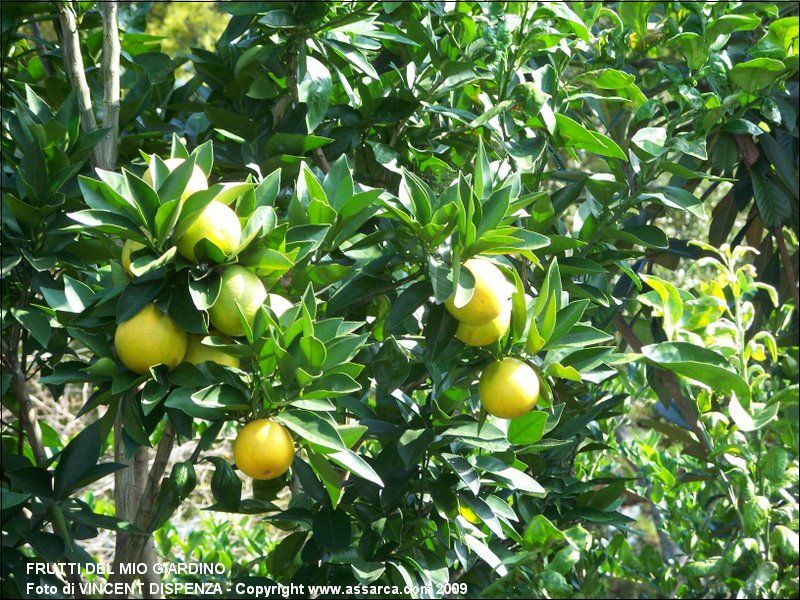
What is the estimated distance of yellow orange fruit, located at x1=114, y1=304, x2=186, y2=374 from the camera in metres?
1.02

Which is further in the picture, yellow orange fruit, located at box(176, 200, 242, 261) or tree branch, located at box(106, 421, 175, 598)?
tree branch, located at box(106, 421, 175, 598)

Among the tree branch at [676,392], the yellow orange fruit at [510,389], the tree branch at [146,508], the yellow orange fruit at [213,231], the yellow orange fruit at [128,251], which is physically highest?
the yellow orange fruit at [213,231]

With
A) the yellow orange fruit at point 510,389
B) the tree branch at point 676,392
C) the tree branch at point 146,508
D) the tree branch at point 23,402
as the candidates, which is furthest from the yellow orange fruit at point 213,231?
the tree branch at point 676,392

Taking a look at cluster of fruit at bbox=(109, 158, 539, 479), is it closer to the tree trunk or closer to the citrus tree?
the citrus tree

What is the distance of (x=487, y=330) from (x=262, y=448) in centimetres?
30

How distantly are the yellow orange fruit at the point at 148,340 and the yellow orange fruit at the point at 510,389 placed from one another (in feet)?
1.23

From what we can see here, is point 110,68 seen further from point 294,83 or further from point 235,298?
point 235,298

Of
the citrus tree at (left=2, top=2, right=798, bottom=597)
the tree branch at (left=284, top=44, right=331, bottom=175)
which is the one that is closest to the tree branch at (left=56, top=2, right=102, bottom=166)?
the citrus tree at (left=2, top=2, right=798, bottom=597)

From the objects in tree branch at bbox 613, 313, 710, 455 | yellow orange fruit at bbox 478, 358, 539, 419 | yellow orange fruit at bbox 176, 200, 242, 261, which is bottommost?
tree branch at bbox 613, 313, 710, 455

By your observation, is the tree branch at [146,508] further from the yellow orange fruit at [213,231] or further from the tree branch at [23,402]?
the yellow orange fruit at [213,231]

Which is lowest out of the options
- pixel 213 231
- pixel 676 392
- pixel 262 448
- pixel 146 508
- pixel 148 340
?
pixel 146 508

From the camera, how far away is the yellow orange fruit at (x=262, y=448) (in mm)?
1015

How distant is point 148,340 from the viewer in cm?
102

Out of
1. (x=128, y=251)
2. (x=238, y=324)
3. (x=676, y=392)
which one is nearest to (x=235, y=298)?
(x=238, y=324)
